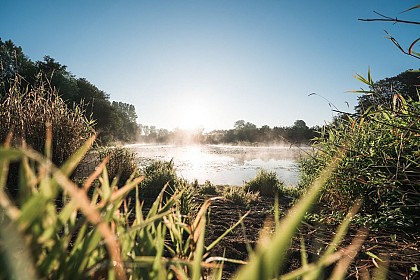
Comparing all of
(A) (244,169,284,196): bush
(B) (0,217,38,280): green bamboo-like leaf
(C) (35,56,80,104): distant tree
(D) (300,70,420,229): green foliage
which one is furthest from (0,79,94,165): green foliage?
(C) (35,56,80,104): distant tree

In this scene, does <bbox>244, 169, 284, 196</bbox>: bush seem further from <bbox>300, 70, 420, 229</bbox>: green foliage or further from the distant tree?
the distant tree

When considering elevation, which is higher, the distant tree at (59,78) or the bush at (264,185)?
the distant tree at (59,78)

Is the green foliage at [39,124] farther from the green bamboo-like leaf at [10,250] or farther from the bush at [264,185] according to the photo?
the green bamboo-like leaf at [10,250]

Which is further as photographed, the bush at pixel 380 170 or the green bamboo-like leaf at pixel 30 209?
the bush at pixel 380 170

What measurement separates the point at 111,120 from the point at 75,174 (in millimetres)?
25847

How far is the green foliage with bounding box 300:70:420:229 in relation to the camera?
1762 mm

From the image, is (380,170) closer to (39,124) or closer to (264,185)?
(264,185)

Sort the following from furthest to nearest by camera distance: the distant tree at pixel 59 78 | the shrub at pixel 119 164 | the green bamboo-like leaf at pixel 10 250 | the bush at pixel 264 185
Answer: the distant tree at pixel 59 78, the shrub at pixel 119 164, the bush at pixel 264 185, the green bamboo-like leaf at pixel 10 250

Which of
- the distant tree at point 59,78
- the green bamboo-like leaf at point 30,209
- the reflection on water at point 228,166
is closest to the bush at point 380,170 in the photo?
the reflection on water at point 228,166

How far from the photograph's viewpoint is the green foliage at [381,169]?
5.78ft

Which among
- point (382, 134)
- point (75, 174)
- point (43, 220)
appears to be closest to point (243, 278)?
point (43, 220)

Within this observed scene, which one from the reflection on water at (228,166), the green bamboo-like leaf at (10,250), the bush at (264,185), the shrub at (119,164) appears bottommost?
the reflection on water at (228,166)

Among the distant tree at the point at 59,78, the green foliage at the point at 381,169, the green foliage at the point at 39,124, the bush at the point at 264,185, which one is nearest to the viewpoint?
the green foliage at the point at 381,169

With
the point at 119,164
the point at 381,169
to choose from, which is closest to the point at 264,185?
the point at 119,164
